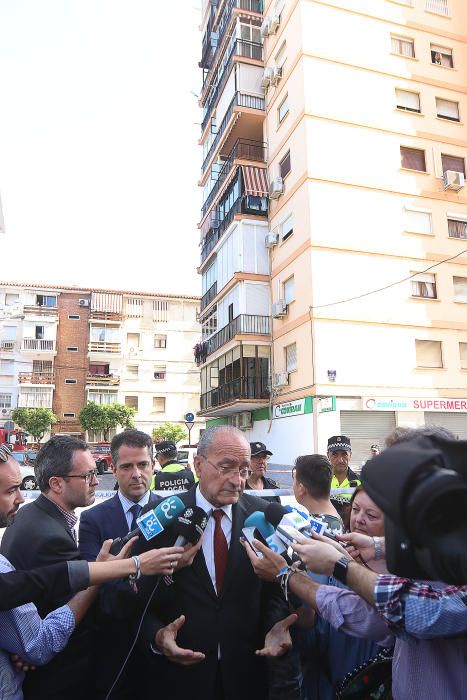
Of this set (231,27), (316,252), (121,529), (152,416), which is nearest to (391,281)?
(316,252)

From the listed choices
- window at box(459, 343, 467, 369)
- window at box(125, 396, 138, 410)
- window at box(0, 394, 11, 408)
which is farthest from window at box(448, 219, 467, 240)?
window at box(0, 394, 11, 408)

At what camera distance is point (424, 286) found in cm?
2159

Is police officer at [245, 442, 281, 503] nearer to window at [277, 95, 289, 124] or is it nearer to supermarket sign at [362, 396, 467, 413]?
supermarket sign at [362, 396, 467, 413]

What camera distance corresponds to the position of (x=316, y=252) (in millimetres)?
20609

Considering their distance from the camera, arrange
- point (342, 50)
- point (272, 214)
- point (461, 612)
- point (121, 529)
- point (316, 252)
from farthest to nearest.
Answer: point (272, 214) < point (342, 50) < point (316, 252) < point (121, 529) < point (461, 612)

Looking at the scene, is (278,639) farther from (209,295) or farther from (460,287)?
(209,295)

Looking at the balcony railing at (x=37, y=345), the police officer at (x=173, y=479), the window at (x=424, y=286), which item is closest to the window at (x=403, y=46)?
the window at (x=424, y=286)

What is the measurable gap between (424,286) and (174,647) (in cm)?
2135

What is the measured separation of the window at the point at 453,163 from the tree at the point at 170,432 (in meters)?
27.6

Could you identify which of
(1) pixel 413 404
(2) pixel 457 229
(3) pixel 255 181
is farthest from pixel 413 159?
(1) pixel 413 404

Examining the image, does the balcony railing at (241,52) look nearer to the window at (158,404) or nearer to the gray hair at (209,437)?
the window at (158,404)

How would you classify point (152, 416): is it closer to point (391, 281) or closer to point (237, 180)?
point (237, 180)

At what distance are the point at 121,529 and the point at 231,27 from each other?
29.8 metres

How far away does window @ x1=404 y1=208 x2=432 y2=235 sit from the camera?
856 inches
